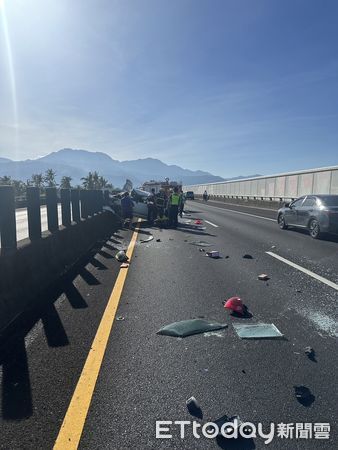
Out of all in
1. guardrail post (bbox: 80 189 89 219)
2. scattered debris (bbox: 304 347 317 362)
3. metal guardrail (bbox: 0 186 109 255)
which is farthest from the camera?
guardrail post (bbox: 80 189 89 219)

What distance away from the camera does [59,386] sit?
3393 mm

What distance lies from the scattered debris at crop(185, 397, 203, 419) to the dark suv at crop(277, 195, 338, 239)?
37.6 feet

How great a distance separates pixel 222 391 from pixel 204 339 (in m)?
1.16

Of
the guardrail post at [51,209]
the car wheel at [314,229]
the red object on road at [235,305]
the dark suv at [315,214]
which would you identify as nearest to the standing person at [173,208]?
the dark suv at [315,214]

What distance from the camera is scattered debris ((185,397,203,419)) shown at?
2.99 meters

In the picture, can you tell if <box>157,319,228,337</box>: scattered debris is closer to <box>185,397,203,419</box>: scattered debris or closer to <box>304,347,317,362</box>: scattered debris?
A: <box>304,347,317,362</box>: scattered debris

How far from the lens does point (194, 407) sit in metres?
3.07

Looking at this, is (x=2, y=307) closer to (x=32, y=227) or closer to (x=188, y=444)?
(x=32, y=227)

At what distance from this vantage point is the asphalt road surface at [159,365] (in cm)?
281

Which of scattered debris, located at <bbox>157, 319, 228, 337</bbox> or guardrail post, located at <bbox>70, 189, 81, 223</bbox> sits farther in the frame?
guardrail post, located at <bbox>70, 189, 81, 223</bbox>

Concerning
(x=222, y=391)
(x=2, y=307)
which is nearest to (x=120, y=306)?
(x=2, y=307)

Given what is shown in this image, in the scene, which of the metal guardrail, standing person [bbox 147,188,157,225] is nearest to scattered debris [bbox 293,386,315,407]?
the metal guardrail

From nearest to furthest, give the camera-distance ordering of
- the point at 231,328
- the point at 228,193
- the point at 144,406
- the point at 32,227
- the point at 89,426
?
the point at 89,426
the point at 144,406
the point at 231,328
the point at 32,227
the point at 228,193

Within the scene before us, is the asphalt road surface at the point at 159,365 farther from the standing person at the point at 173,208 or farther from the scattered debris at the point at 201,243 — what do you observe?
the standing person at the point at 173,208
